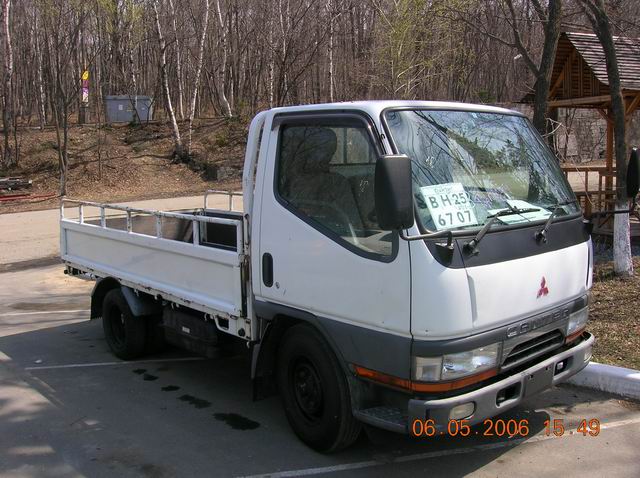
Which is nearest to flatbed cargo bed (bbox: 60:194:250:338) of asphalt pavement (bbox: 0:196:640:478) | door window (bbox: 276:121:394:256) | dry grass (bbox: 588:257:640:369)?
door window (bbox: 276:121:394:256)

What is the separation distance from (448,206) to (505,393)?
1152mm

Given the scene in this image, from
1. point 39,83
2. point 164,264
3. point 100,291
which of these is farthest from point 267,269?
point 39,83

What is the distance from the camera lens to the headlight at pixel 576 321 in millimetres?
3979

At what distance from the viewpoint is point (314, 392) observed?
3.95 metres

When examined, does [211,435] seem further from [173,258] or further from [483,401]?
[483,401]

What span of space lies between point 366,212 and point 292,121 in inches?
37.5

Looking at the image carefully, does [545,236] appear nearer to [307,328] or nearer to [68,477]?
[307,328]

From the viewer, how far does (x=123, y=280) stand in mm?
6047

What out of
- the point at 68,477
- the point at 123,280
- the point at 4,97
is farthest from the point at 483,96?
the point at 68,477

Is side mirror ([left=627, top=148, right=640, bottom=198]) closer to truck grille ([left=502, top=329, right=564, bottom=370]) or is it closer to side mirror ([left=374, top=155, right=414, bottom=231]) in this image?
truck grille ([left=502, top=329, right=564, bottom=370])

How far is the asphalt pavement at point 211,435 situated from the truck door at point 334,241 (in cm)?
80

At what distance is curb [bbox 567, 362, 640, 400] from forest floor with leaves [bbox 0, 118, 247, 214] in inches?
781

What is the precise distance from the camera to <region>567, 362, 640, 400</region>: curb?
4797mm
